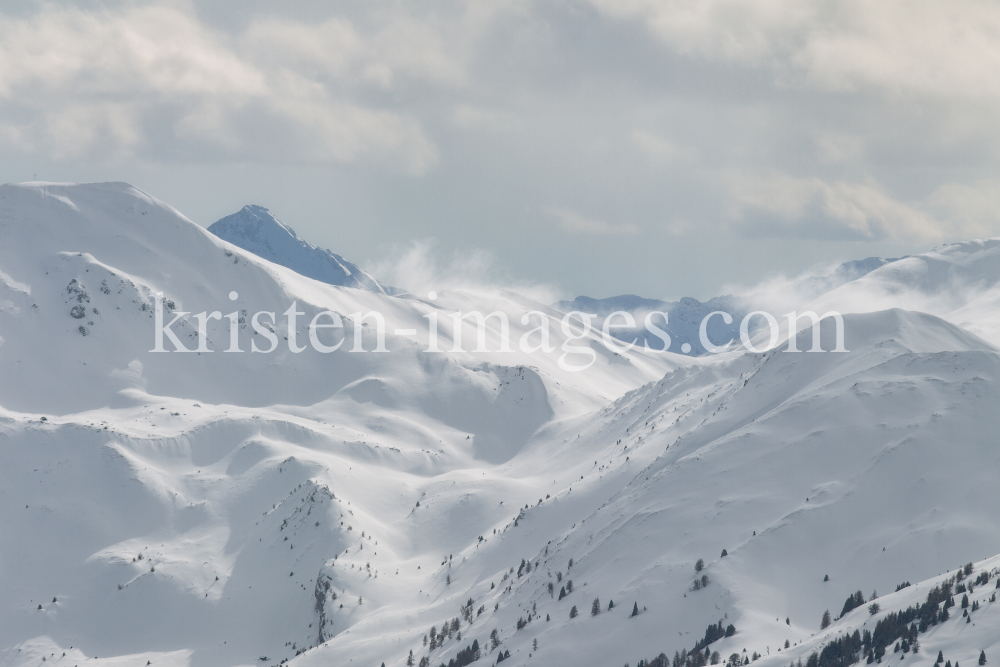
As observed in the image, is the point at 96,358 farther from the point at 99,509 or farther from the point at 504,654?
the point at 504,654

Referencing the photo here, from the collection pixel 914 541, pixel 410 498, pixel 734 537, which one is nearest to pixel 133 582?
pixel 410 498

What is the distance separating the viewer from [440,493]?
150625 millimetres

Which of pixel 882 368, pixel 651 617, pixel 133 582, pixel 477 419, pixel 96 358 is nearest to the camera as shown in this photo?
pixel 651 617

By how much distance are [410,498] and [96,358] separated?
222 ft

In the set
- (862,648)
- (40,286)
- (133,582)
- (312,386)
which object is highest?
(40,286)

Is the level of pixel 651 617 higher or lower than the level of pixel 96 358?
lower

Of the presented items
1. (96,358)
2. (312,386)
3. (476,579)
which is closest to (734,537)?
(476,579)

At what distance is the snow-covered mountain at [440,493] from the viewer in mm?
85125

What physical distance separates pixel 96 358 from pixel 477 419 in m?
70.5

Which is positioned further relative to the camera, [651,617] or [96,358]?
[96,358]

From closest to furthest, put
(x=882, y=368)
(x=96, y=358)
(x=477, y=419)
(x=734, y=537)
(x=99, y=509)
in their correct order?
(x=734, y=537), (x=882, y=368), (x=99, y=509), (x=96, y=358), (x=477, y=419)

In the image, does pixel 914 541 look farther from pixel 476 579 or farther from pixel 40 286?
pixel 40 286

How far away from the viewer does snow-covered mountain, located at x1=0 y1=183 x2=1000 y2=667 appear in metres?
85.1

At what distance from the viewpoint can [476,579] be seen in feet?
389
